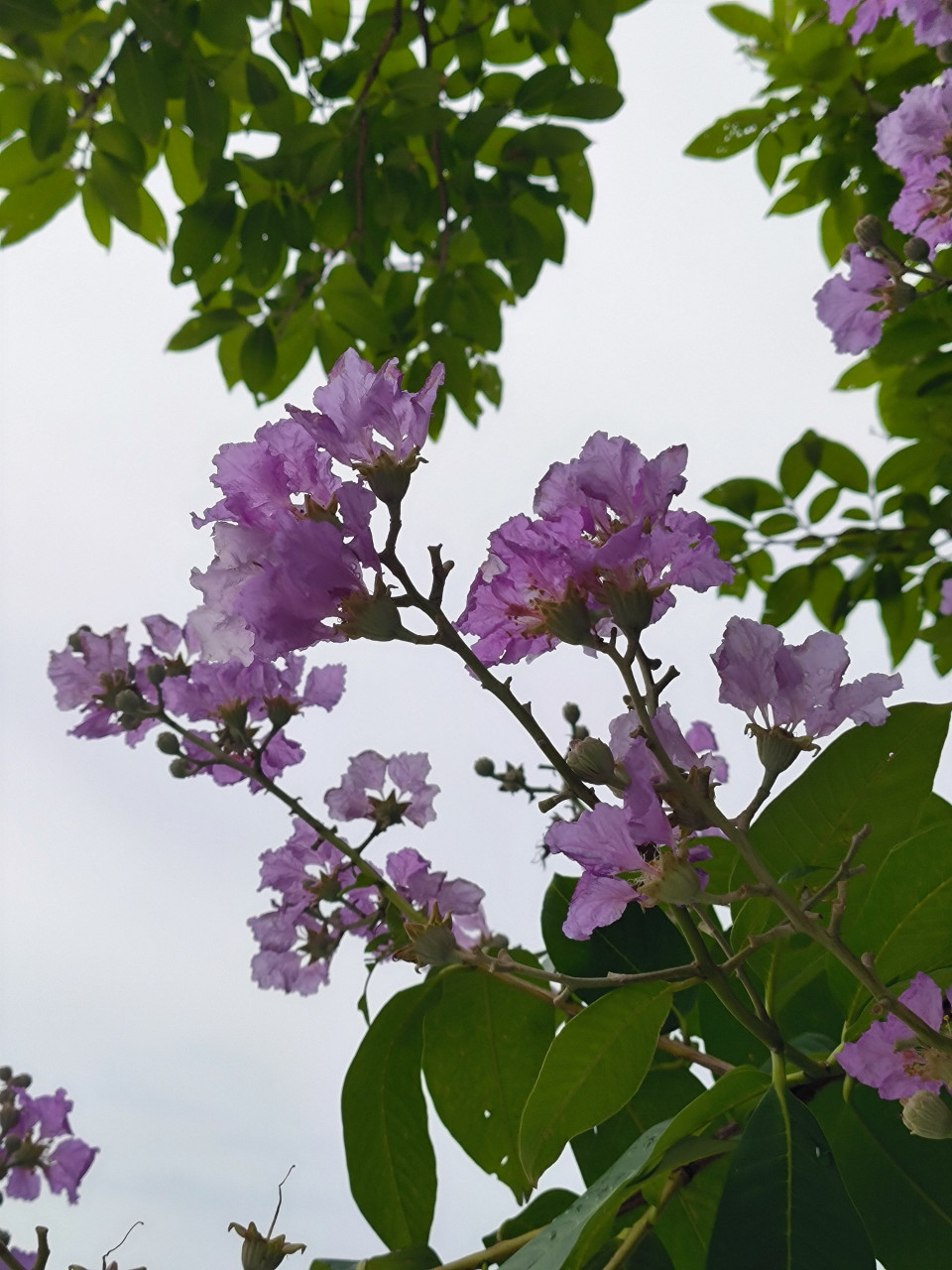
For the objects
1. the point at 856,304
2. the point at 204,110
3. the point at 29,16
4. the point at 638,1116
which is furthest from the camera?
the point at 204,110

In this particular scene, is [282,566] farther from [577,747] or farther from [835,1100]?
[835,1100]

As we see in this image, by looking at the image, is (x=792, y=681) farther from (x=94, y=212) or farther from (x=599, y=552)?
(x=94, y=212)

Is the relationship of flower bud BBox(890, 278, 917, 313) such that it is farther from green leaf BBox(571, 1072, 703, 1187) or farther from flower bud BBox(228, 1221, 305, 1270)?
flower bud BBox(228, 1221, 305, 1270)

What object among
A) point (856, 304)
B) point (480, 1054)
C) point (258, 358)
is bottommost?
point (480, 1054)

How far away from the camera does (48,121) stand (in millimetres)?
1757

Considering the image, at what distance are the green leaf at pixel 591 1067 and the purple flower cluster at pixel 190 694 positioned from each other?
488 mm

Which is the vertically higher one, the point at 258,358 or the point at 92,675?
the point at 258,358

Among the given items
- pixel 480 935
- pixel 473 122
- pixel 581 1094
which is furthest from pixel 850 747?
pixel 473 122

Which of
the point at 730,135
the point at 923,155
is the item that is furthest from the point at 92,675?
the point at 730,135

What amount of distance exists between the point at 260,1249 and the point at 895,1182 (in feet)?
1.54

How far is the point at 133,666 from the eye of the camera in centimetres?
140

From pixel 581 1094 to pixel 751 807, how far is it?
268 mm

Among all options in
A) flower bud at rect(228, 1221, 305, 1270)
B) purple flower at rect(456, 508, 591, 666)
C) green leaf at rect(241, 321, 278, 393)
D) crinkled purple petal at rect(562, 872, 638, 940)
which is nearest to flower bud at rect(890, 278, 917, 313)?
purple flower at rect(456, 508, 591, 666)

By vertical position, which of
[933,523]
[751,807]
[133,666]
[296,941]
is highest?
[933,523]
